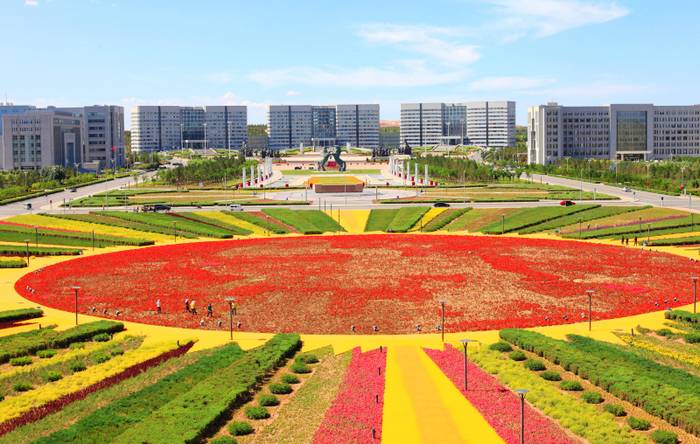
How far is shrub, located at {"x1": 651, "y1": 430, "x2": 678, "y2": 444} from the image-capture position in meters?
27.2

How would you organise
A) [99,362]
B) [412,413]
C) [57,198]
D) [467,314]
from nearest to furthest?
[412,413] → [99,362] → [467,314] → [57,198]

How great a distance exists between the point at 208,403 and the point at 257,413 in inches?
74.1

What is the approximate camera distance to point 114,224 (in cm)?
8988

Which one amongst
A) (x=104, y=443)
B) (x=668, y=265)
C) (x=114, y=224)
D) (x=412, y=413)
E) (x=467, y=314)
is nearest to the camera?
(x=104, y=443)

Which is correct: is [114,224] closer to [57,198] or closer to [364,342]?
[57,198]

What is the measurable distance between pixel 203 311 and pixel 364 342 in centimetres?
1226

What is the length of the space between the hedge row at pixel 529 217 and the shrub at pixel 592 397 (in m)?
53.1

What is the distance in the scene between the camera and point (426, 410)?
3059cm

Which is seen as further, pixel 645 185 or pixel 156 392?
pixel 645 185

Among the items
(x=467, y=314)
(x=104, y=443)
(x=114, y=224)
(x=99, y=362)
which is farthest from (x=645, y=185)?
(x=104, y=443)

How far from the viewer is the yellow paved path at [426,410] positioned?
27.8 m

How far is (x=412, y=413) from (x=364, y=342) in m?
11.6

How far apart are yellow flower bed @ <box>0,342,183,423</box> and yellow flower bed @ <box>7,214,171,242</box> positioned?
4329 cm

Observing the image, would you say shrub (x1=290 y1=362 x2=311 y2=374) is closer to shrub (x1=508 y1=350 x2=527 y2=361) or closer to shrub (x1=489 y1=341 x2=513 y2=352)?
shrub (x1=489 y1=341 x2=513 y2=352)
